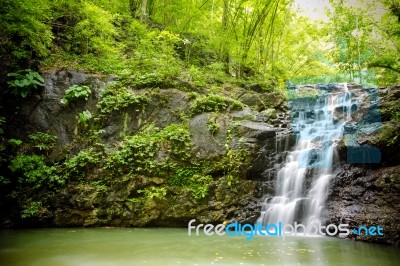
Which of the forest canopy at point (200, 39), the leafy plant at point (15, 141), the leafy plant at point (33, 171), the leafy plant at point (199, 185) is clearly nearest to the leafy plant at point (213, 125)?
the leafy plant at point (199, 185)

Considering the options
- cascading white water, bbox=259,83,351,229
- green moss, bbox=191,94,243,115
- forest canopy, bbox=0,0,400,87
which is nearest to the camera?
cascading white water, bbox=259,83,351,229

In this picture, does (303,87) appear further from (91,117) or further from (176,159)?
(91,117)

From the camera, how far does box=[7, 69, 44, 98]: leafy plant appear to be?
30.4 ft

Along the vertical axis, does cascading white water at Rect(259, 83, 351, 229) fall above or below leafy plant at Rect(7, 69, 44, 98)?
below

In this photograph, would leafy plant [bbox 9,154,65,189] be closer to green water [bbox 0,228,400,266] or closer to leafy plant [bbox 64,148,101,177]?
leafy plant [bbox 64,148,101,177]

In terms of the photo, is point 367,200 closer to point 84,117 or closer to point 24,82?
point 84,117

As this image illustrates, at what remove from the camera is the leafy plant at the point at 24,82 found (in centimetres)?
926

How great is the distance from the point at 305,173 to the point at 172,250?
4719 mm

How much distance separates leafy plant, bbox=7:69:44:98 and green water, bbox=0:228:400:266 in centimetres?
438

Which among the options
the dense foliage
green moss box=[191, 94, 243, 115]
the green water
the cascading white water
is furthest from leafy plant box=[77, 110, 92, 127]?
the cascading white water

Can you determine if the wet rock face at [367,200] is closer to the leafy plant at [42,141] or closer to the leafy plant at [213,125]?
the leafy plant at [213,125]

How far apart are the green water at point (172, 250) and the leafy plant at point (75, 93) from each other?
14.2 ft

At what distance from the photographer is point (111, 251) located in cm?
548

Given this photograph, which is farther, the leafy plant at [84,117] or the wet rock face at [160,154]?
the leafy plant at [84,117]
